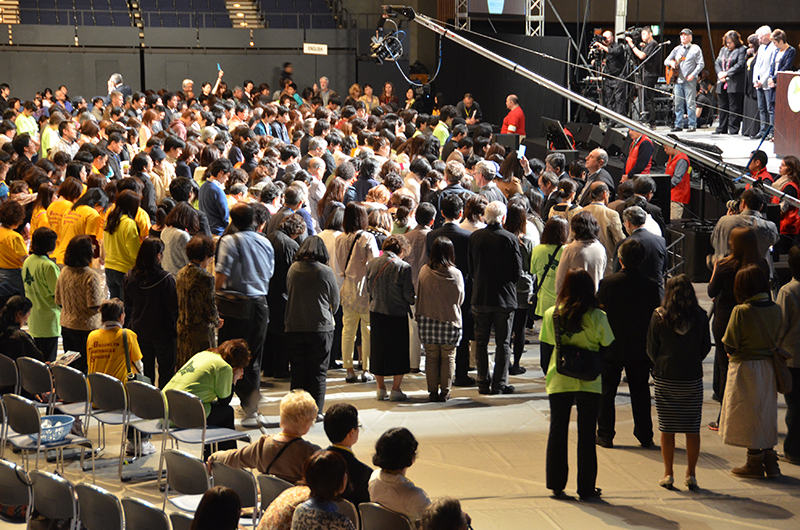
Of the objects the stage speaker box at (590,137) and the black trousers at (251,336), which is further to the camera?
the stage speaker box at (590,137)

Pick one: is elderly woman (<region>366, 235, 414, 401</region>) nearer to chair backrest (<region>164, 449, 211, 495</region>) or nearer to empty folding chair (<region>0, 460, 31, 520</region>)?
chair backrest (<region>164, 449, 211, 495</region>)

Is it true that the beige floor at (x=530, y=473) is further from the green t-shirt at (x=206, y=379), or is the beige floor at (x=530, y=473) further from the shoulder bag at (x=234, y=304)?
the shoulder bag at (x=234, y=304)

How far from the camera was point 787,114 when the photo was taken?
451 inches

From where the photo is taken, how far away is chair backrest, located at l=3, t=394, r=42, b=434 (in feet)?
14.6

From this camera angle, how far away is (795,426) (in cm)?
506

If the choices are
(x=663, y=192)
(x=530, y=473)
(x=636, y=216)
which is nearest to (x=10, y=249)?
(x=530, y=473)

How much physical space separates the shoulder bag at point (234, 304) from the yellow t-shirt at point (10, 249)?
69.7 inches

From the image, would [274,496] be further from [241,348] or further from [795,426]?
[795,426]

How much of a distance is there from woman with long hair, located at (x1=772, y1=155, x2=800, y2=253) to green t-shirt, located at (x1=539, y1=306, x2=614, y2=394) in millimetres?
4195

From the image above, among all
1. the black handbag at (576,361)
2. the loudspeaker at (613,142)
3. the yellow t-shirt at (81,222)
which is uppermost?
the loudspeaker at (613,142)

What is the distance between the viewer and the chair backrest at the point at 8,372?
523 cm

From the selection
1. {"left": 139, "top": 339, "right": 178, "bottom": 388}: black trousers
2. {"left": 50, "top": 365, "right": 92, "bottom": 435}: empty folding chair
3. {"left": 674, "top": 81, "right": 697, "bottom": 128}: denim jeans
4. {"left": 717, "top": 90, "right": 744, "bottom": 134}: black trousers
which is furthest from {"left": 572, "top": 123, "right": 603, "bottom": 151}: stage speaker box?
{"left": 50, "top": 365, "right": 92, "bottom": 435}: empty folding chair

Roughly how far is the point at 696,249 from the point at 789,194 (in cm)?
119

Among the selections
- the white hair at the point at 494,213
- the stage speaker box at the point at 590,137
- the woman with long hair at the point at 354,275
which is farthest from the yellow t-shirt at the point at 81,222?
the stage speaker box at the point at 590,137
